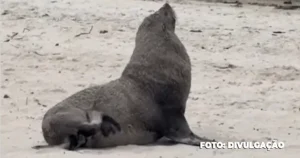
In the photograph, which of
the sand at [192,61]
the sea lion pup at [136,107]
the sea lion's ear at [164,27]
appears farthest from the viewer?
the sea lion's ear at [164,27]

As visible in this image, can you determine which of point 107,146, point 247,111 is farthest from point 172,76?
point 247,111

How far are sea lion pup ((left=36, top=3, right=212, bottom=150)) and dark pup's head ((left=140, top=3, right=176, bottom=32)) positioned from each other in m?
0.08

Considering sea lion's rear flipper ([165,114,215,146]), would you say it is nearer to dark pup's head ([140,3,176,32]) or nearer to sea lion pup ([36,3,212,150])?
sea lion pup ([36,3,212,150])

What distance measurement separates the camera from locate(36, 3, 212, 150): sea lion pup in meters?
5.51

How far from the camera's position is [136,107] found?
571 cm

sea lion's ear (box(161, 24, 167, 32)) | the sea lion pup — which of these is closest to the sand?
the sea lion pup

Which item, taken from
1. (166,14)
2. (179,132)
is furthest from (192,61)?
(179,132)

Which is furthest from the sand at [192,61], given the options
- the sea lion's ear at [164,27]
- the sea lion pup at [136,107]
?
the sea lion's ear at [164,27]

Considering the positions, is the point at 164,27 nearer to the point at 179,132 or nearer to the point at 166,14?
the point at 166,14

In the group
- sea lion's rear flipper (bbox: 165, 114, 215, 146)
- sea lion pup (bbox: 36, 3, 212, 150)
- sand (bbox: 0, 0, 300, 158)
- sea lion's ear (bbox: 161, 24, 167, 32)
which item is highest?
sea lion's ear (bbox: 161, 24, 167, 32)

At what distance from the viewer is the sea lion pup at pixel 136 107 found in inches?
217

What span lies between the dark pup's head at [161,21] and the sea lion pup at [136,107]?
0.27 ft

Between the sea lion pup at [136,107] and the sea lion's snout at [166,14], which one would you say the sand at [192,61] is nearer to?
the sea lion pup at [136,107]

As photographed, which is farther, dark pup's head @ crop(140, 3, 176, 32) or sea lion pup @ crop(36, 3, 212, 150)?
dark pup's head @ crop(140, 3, 176, 32)
